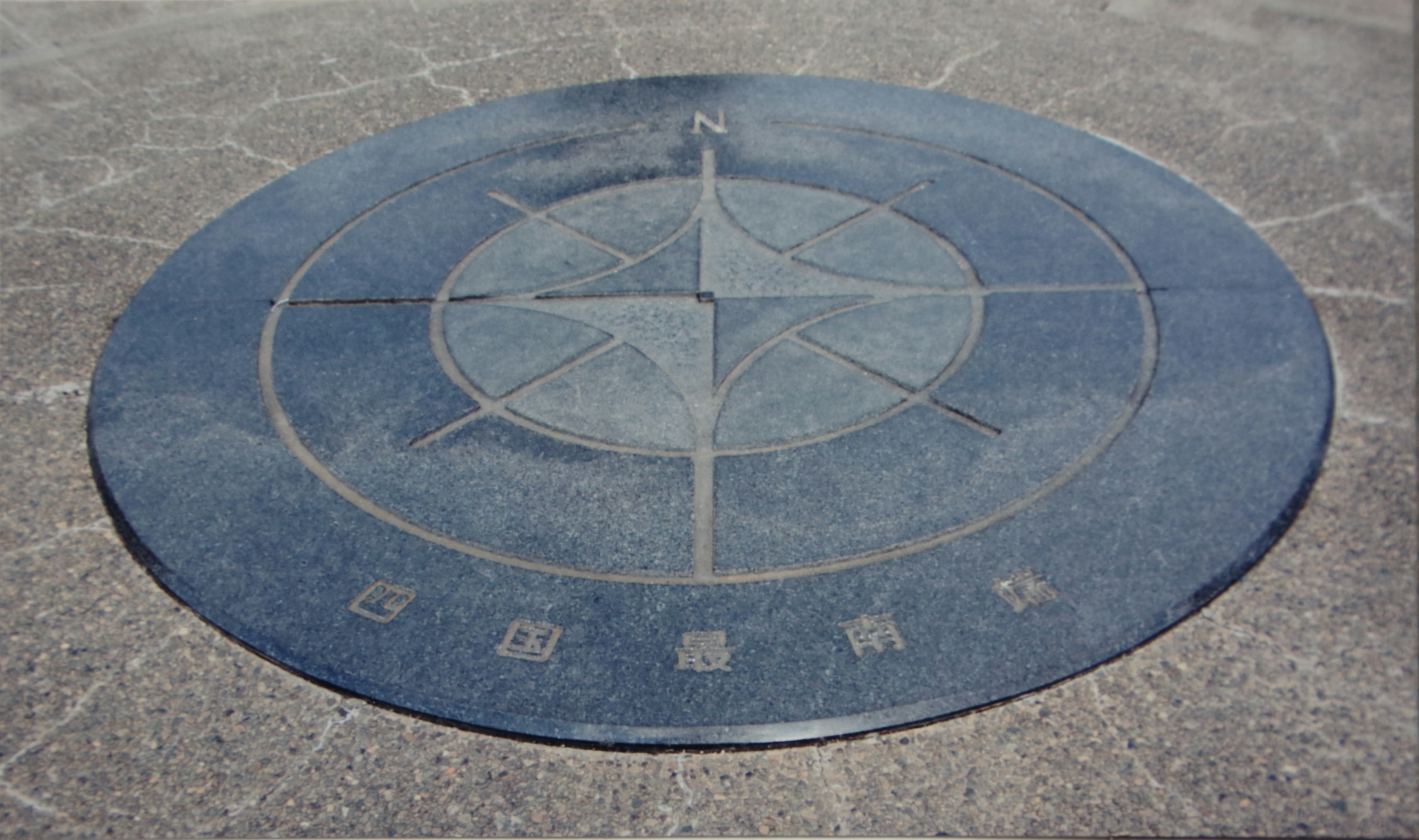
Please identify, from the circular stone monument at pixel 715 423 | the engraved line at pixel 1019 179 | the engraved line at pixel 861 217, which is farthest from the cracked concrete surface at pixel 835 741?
the engraved line at pixel 861 217

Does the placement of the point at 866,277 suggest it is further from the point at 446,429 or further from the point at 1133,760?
the point at 1133,760

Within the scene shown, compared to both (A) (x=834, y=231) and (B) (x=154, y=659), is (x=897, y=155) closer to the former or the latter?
(A) (x=834, y=231)

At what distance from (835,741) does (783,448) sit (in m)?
0.92

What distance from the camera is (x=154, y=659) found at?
→ 2.38 m

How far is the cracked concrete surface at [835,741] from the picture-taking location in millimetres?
2014

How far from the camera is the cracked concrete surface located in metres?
2.01

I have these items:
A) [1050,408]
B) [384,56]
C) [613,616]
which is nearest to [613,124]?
[384,56]

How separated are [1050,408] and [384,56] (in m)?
4.11

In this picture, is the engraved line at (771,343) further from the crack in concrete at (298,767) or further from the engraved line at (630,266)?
the crack in concrete at (298,767)

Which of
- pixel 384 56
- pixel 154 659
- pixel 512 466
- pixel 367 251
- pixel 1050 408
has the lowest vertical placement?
pixel 154 659

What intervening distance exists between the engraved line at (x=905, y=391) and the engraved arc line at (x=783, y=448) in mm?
54

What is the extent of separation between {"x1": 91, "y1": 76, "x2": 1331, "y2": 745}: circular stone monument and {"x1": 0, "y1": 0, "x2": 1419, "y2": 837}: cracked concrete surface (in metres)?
0.10

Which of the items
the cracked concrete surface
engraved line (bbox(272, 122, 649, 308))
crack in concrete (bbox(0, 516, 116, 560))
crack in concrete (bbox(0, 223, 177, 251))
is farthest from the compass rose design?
crack in concrete (bbox(0, 223, 177, 251))

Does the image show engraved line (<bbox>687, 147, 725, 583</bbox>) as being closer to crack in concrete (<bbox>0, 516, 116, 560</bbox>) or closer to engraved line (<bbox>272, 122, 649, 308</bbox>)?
engraved line (<bbox>272, 122, 649, 308</bbox>)
